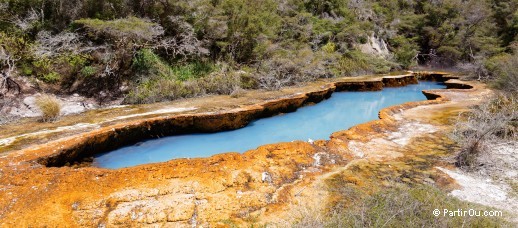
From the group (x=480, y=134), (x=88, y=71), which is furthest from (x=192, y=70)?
(x=480, y=134)

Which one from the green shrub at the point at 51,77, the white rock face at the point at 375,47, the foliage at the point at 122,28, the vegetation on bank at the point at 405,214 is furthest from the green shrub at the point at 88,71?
the white rock face at the point at 375,47

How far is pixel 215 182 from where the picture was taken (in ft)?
12.8

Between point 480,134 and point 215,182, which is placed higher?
point 480,134

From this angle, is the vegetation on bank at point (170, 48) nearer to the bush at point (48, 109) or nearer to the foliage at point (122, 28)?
the foliage at point (122, 28)

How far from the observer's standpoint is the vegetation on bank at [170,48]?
353 inches

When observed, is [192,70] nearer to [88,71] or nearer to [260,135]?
[88,71]

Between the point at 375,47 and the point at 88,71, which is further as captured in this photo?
the point at 375,47

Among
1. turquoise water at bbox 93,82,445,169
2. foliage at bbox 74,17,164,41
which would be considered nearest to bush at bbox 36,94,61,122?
turquoise water at bbox 93,82,445,169

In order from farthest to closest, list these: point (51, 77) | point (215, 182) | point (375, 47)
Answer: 1. point (375, 47)
2. point (51, 77)
3. point (215, 182)

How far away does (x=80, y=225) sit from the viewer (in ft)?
10.3

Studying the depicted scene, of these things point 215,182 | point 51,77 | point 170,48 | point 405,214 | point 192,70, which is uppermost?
point 170,48

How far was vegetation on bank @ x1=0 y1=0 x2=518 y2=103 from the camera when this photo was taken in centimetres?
897

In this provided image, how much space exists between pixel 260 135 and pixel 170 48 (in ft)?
17.3

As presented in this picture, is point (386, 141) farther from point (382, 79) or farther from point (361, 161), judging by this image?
point (382, 79)
